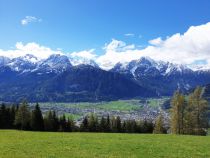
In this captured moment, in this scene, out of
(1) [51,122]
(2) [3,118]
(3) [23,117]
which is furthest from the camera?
(1) [51,122]

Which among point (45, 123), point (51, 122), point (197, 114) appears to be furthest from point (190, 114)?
point (45, 123)

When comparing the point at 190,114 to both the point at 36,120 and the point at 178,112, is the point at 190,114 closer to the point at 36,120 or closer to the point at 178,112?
the point at 178,112

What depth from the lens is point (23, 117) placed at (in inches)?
4124

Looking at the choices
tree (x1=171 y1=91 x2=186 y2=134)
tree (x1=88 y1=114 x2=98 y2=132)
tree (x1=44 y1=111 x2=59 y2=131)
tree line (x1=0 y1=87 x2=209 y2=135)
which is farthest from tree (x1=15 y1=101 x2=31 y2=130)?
tree (x1=171 y1=91 x2=186 y2=134)

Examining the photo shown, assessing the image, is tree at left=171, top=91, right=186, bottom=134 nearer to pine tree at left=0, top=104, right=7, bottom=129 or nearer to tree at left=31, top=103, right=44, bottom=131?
tree at left=31, top=103, right=44, bottom=131

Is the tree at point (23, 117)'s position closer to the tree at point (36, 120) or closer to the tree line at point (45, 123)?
the tree line at point (45, 123)

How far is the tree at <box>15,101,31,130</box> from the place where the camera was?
104m

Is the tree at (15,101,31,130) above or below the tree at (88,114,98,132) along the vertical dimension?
above

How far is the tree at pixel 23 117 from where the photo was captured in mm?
104375

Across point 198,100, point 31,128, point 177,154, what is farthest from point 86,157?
point 31,128

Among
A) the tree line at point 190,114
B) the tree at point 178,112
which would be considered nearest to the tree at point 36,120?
the tree line at point 190,114

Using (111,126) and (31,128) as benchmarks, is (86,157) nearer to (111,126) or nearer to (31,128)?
(31,128)

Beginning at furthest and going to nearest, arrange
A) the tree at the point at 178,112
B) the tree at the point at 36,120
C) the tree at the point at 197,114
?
the tree at the point at 36,120
the tree at the point at 178,112
the tree at the point at 197,114

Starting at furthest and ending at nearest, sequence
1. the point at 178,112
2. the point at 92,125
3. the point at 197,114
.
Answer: the point at 92,125 → the point at 178,112 → the point at 197,114
